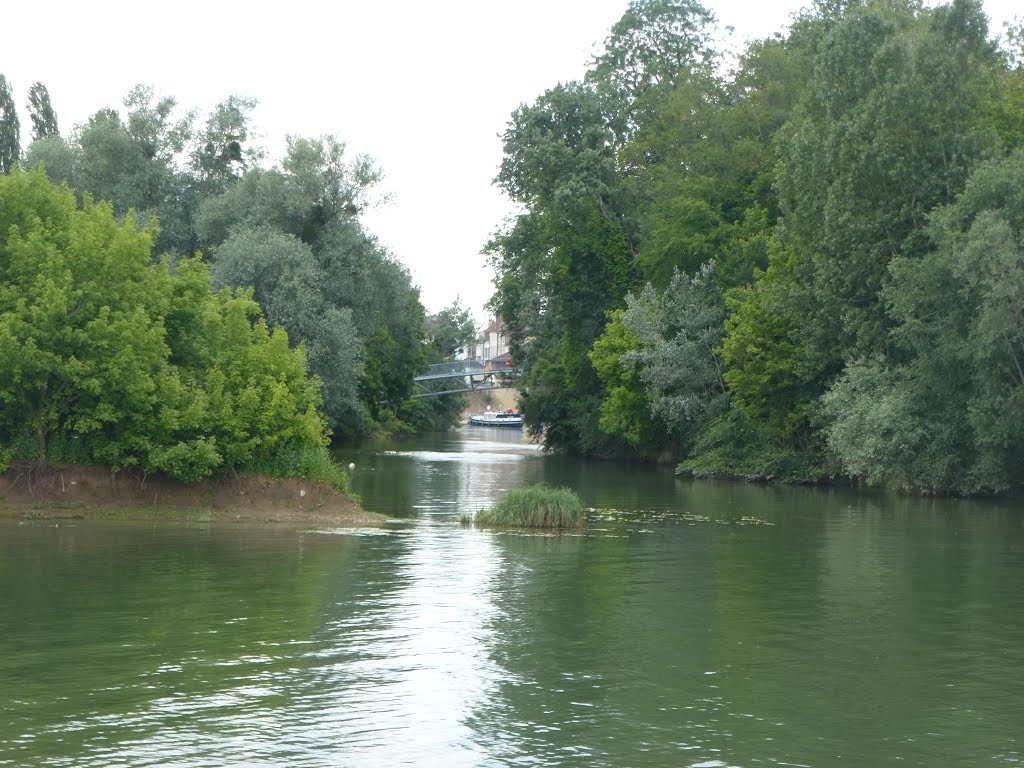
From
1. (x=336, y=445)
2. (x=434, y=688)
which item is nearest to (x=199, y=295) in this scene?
(x=434, y=688)

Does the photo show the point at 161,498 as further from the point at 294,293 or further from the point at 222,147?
the point at 222,147

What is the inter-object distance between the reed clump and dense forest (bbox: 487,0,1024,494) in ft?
56.2

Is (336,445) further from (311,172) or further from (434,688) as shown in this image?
(434,688)

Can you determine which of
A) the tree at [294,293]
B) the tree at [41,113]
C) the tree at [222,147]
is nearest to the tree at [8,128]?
the tree at [41,113]

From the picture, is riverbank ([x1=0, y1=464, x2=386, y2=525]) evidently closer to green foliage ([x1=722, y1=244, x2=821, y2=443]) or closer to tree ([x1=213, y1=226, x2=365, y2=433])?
tree ([x1=213, y1=226, x2=365, y2=433])

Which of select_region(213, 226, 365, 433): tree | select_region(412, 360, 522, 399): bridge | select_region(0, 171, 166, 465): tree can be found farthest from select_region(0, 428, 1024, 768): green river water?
select_region(412, 360, 522, 399): bridge

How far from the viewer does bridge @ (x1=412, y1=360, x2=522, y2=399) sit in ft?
388

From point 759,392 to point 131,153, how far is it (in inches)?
1411

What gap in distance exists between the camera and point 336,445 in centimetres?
9038

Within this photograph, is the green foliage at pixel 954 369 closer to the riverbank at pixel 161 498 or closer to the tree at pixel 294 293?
the riverbank at pixel 161 498

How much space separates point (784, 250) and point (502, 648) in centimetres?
4349

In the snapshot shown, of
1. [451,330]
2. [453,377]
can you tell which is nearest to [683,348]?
[453,377]

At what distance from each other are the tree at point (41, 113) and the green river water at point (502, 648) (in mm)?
60615

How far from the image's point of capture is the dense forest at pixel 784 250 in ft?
154
